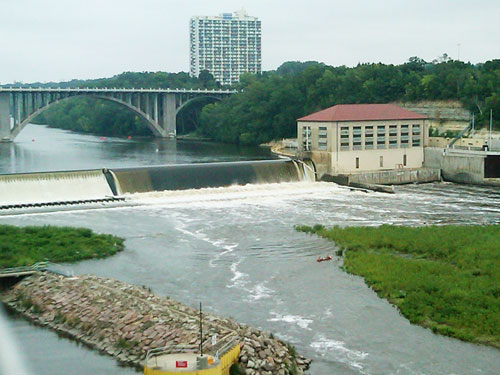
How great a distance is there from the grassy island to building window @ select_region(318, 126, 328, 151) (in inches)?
554

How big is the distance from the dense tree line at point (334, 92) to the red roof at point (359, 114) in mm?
11935

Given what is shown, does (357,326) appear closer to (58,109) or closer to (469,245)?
(469,245)

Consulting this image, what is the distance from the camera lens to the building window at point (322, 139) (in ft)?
135

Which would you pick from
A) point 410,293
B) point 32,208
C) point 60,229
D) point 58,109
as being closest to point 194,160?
point 32,208

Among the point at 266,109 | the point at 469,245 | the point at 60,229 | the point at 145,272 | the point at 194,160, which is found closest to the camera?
the point at 145,272

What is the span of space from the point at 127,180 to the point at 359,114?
13.4 metres

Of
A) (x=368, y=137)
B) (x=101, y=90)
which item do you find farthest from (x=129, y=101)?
(x=368, y=137)

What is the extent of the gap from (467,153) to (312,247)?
63.3ft

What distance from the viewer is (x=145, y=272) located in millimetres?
21734

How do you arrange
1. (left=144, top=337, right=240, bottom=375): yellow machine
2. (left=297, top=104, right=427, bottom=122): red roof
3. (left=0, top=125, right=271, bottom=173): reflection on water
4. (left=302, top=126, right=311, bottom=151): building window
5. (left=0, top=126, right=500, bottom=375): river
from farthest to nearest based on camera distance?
(left=0, top=125, right=271, bottom=173): reflection on water
(left=302, top=126, right=311, bottom=151): building window
(left=297, top=104, right=427, bottom=122): red roof
(left=0, top=126, right=500, bottom=375): river
(left=144, top=337, right=240, bottom=375): yellow machine

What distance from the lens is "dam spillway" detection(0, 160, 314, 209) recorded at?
3281 cm

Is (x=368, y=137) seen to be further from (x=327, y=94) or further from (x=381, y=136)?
(x=327, y=94)

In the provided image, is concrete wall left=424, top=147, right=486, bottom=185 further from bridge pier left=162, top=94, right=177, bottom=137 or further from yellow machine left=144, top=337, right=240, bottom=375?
bridge pier left=162, top=94, right=177, bottom=137

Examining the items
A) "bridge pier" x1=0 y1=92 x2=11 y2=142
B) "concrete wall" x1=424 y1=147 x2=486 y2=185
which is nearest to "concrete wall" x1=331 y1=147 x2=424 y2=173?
"concrete wall" x1=424 y1=147 x2=486 y2=185
